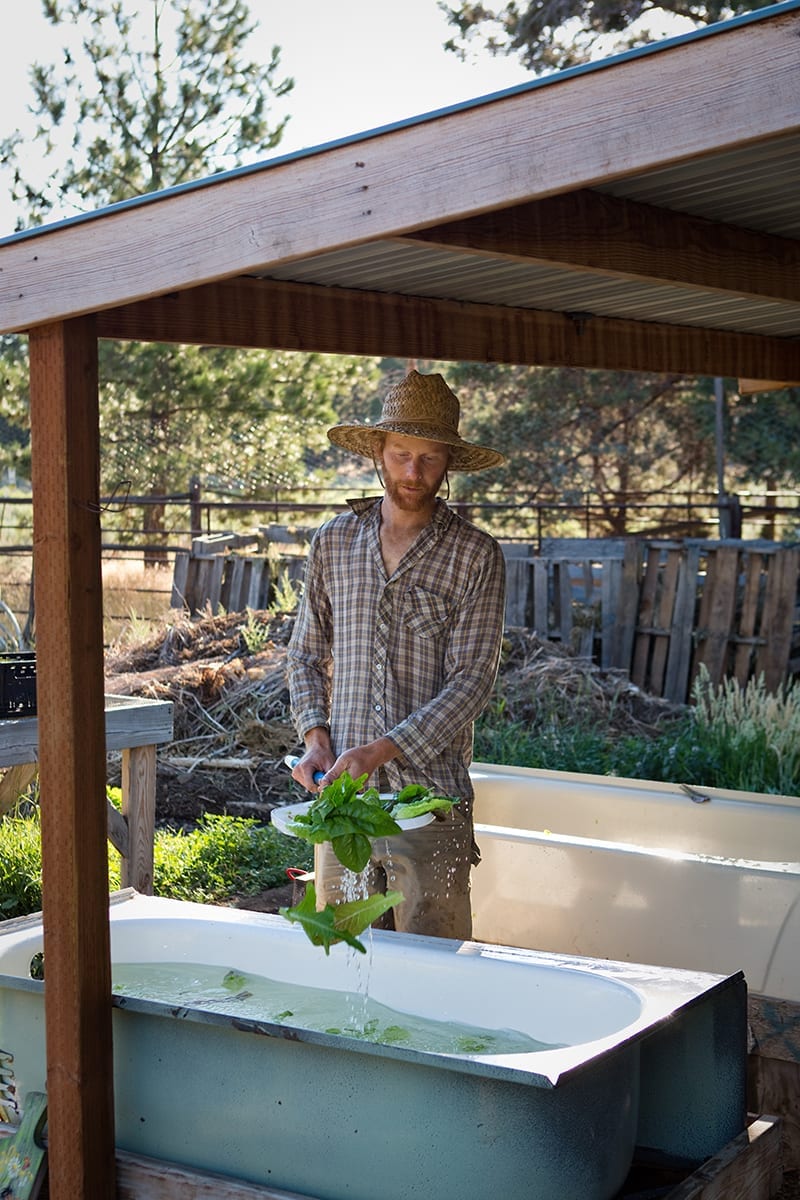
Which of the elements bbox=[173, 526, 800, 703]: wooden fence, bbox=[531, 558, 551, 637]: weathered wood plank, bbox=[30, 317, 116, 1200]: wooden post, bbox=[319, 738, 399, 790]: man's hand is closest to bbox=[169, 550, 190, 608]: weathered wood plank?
bbox=[173, 526, 800, 703]: wooden fence

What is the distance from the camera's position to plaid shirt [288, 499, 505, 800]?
11.7ft

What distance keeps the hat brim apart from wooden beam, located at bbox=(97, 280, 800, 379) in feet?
0.77

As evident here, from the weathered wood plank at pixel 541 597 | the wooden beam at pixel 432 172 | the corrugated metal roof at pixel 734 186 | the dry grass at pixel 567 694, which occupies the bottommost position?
the dry grass at pixel 567 694

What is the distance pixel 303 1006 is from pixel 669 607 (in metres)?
6.59

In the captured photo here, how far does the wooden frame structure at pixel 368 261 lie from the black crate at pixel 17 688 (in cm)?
A: 190

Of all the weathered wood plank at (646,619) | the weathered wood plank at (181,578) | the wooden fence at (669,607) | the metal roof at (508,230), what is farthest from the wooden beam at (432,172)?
the weathered wood plank at (181,578)

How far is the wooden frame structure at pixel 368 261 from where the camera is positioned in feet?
6.60

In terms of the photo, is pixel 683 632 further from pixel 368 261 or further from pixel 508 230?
pixel 508 230

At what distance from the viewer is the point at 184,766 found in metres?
7.86

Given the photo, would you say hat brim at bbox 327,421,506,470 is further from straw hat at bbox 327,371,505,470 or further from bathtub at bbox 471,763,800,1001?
bathtub at bbox 471,763,800,1001

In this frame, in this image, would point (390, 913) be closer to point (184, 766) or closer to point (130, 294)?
point (130, 294)

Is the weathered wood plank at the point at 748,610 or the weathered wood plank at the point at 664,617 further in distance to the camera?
the weathered wood plank at the point at 664,617

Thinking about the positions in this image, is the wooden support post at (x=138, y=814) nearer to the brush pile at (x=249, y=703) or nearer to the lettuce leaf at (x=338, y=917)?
the brush pile at (x=249, y=703)

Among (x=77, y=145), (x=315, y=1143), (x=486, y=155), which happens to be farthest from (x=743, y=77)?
(x=77, y=145)
